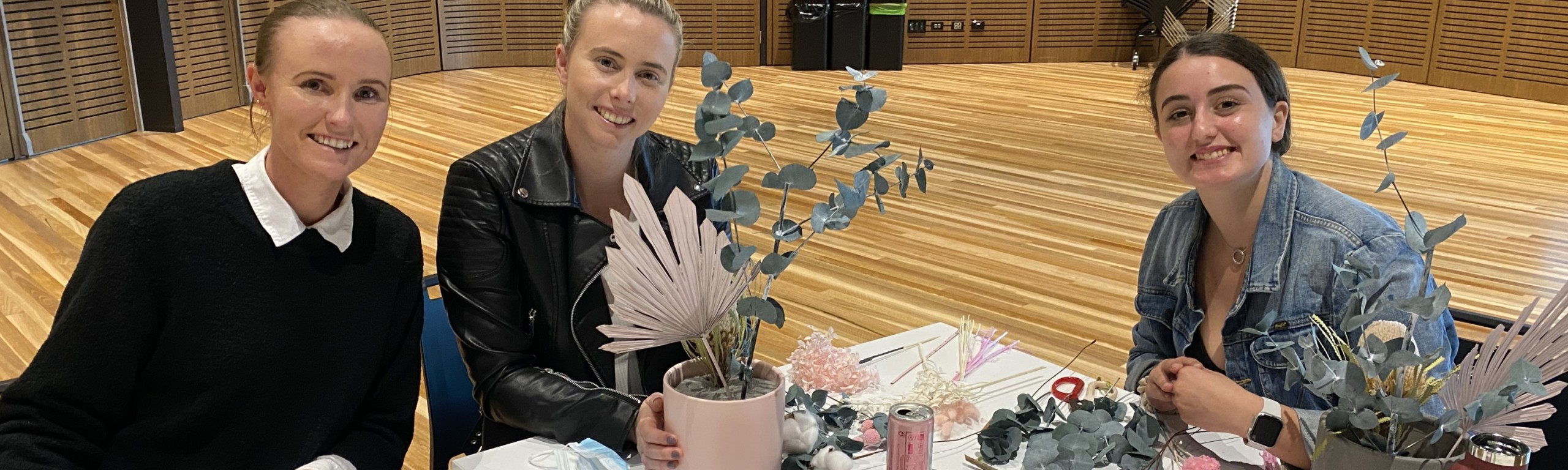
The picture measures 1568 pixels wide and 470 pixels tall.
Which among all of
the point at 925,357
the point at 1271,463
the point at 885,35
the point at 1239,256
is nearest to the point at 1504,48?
the point at 885,35

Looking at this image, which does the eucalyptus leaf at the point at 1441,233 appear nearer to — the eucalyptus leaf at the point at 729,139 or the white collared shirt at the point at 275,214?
the eucalyptus leaf at the point at 729,139

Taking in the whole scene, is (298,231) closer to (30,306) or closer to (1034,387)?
(1034,387)

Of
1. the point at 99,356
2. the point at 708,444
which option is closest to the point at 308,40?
the point at 99,356

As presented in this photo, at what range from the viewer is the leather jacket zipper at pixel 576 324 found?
73.0 inches

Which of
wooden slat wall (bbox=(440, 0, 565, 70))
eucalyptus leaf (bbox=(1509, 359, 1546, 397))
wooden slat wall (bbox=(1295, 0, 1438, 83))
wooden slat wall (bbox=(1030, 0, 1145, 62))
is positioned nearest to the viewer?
eucalyptus leaf (bbox=(1509, 359, 1546, 397))

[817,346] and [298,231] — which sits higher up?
[298,231]

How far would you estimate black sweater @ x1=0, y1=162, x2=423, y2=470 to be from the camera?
1.43 m

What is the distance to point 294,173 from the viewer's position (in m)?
1.59

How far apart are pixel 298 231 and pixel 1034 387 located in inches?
42.9

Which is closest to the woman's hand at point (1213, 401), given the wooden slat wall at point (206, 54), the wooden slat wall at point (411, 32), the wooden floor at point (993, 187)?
the wooden floor at point (993, 187)

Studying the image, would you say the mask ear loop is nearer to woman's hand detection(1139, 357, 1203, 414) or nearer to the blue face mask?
the blue face mask

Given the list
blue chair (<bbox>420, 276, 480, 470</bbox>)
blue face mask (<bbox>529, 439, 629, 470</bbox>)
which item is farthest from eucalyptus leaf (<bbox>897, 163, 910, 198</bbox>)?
blue chair (<bbox>420, 276, 480, 470</bbox>)

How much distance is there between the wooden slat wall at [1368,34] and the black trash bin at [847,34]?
460 centimetres

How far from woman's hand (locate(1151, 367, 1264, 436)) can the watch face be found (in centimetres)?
6
